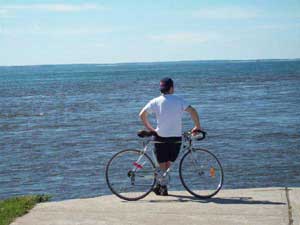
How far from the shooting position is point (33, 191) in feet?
46.8

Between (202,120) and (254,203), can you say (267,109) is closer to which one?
(202,120)

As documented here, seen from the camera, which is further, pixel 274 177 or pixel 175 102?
pixel 274 177

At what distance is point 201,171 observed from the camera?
30.0ft

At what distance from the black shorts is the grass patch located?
1.72 m

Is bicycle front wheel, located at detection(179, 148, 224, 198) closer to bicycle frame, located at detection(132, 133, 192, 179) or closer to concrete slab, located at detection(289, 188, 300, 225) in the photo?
bicycle frame, located at detection(132, 133, 192, 179)

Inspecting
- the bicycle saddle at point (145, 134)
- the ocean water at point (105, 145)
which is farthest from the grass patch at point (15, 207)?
the ocean water at point (105, 145)

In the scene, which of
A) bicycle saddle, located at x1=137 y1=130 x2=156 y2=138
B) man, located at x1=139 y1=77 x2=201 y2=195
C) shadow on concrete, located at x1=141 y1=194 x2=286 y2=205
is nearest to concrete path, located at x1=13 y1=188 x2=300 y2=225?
shadow on concrete, located at x1=141 y1=194 x2=286 y2=205

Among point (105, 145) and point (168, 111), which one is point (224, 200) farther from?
point (105, 145)

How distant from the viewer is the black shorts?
29.3 feet

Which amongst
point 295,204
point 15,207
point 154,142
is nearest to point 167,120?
point 154,142

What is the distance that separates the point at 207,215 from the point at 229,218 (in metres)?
0.30

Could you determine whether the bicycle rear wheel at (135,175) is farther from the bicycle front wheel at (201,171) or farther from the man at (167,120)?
the bicycle front wheel at (201,171)

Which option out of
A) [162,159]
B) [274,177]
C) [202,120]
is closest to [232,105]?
[202,120]

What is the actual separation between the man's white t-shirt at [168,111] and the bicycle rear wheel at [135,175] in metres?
0.44
